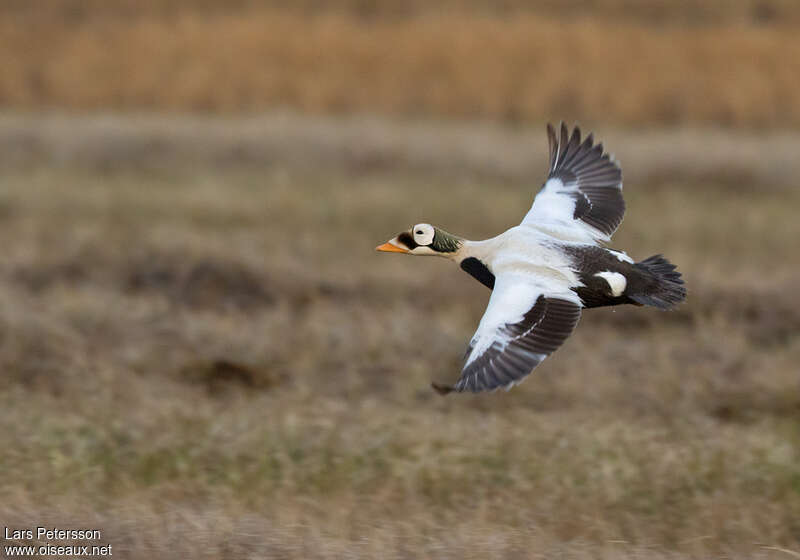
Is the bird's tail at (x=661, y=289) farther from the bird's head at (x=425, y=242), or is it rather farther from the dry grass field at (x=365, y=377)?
the dry grass field at (x=365, y=377)

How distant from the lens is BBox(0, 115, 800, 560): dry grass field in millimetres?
5105

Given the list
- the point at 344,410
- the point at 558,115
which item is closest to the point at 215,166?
the point at 558,115

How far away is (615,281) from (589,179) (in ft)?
3.18

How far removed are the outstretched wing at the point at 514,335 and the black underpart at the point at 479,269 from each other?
0.58ft

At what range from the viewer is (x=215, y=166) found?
1396 cm

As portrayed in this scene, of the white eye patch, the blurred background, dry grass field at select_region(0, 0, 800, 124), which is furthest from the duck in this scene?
dry grass field at select_region(0, 0, 800, 124)

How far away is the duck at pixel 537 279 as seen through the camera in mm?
4098

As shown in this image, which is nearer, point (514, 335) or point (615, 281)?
point (514, 335)

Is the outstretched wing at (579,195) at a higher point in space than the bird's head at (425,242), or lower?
higher

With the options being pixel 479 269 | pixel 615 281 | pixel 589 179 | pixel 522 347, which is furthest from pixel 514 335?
pixel 589 179

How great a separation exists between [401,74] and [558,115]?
7.09 ft

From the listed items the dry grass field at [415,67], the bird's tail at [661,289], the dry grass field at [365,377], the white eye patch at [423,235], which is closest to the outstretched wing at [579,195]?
the bird's tail at [661,289]

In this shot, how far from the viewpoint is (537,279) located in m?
4.28

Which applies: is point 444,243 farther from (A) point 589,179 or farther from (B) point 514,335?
(A) point 589,179
